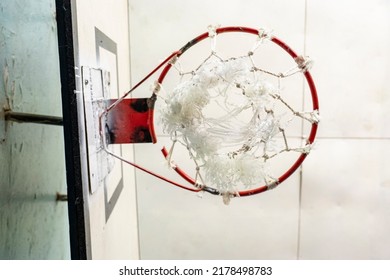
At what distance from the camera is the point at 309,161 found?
1.69 meters

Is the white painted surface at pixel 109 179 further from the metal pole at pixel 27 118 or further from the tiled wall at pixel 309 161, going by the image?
the metal pole at pixel 27 118

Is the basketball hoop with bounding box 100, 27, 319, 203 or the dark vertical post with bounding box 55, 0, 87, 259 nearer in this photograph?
the dark vertical post with bounding box 55, 0, 87, 259

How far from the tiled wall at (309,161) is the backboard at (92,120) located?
269 millimetres

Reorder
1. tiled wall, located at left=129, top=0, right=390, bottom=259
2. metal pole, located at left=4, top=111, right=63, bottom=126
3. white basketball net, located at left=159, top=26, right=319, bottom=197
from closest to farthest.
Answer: white basketball net, located at left=159, top=26, right=319, bottom=197 < metal pole, located at left=4, top=111, right=63, bottom=126 < tiled wall, located at left=129, top=0, right=390, bottom=259

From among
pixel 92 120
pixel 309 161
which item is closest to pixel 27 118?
pixel 92 120

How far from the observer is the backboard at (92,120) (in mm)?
704

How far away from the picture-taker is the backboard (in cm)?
70

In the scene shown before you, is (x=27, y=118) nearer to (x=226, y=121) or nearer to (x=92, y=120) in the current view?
(x=92, y=120)

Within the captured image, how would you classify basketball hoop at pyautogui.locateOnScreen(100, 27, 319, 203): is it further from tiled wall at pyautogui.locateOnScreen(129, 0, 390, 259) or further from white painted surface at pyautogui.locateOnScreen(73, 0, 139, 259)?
tiled wall at pyautogui.locateOnScreen(129, 0, 390, 259)

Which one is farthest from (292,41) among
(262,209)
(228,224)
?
(228,224)

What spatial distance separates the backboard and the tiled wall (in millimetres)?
269

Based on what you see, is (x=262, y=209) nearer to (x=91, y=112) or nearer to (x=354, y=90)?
(x=354, y=90)

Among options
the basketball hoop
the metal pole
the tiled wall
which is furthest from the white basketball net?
the tiled wall

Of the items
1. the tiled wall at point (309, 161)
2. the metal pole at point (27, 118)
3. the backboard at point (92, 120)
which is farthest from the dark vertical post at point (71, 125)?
the tiled wall at point (309, 161)
